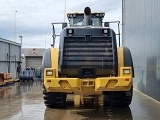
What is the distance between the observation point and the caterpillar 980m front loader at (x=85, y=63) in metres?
9.91

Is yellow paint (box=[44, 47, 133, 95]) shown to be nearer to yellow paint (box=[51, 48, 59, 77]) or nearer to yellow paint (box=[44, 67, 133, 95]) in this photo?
yellow paint (box=[44, 67, 133, 95])

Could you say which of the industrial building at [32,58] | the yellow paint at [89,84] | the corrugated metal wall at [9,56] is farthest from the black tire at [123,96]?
the industrial building at [32,58]

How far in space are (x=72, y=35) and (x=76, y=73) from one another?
125 centimetres

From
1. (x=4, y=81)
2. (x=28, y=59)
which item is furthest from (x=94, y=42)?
(x=28, y=59)

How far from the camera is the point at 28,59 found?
4872cm

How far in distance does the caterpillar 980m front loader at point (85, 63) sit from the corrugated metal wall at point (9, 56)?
20.4 metres

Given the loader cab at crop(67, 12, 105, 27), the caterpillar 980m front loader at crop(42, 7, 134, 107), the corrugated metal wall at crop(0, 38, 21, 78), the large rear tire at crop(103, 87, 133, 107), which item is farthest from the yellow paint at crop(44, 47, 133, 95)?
the corrugated metal wall at crop(0, 38, 21, 78)

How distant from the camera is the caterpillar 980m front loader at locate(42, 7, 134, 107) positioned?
9.91 m

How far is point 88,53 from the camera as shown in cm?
1037

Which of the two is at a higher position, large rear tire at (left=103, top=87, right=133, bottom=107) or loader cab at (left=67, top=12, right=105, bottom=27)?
loader cab at (left=67, top=12, right=105, bottom=27)

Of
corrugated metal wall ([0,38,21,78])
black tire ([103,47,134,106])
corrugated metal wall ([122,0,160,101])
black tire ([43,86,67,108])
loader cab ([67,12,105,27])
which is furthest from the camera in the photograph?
corrugated metal wall ([0,38,21,78])

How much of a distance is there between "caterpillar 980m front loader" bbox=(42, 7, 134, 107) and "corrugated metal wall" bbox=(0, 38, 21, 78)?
2038 centimetres

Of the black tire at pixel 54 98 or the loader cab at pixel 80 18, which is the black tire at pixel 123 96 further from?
the loader cab at pixel 80 18

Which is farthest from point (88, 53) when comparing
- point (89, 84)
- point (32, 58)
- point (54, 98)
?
point (32, 58)
